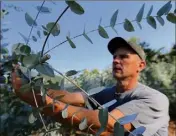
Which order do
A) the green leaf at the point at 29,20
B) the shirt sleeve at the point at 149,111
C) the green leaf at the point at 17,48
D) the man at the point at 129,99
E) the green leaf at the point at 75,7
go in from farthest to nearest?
the shirt sleeve at the point at 149,111, the man at the point at 129,99, the green leaf at the point at 29,20, the green leaf at the point at 17,48, the green leaf at the point at 75,7

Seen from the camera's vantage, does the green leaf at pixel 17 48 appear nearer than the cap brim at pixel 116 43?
Yes

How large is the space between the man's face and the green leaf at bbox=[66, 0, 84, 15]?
1.36 meters

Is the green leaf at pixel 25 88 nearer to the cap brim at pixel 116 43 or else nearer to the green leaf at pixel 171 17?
the green leaf at pixel 171 17

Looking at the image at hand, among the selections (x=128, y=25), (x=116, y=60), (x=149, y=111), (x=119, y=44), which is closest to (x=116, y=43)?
(x=119, y=44)

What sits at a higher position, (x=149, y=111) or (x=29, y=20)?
(x=29, y=20)

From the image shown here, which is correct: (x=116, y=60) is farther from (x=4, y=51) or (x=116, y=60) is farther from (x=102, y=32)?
(x=102, y=32)

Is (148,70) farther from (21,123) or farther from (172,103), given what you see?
(21,123)

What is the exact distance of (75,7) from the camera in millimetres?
914

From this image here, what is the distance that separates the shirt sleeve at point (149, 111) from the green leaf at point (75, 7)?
100cm

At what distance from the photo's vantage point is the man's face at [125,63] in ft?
7.47

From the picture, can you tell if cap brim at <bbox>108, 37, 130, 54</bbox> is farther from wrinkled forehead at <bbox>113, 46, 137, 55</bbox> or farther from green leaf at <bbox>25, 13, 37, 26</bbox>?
green leaf at <bbox>25, 13, 37, 26</bbox>

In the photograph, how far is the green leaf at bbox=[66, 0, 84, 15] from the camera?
90 centimetres

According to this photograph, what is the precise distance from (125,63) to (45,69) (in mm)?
1427

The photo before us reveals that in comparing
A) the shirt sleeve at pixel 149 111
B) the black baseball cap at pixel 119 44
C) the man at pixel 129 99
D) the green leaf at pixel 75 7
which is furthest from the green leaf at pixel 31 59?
the black baseball cap at pixel 119 44
